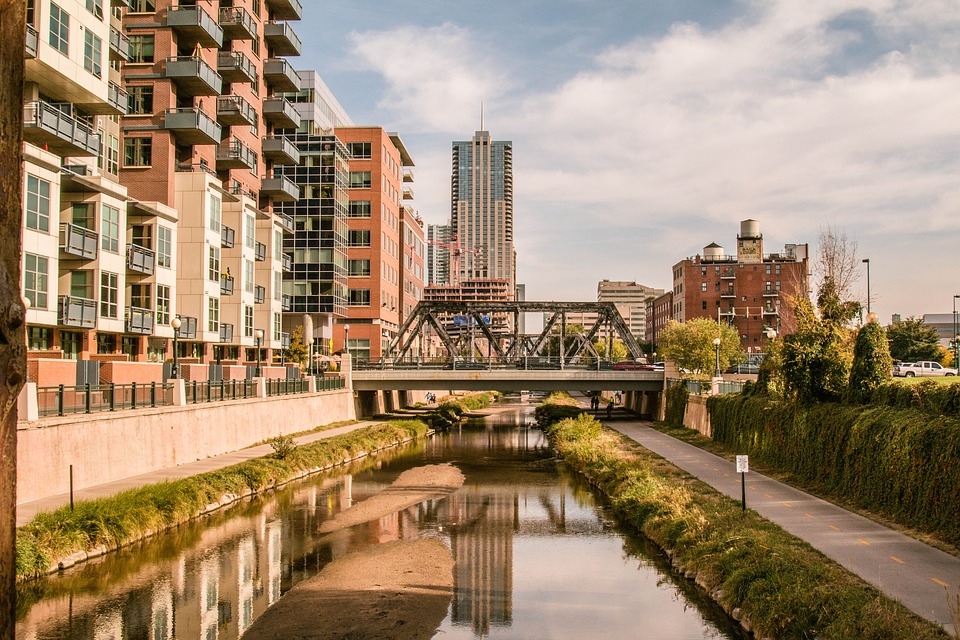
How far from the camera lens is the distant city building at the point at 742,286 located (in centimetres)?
12519

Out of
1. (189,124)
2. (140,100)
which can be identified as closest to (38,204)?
(189,124)

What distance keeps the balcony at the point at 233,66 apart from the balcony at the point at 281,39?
7635 millimetres

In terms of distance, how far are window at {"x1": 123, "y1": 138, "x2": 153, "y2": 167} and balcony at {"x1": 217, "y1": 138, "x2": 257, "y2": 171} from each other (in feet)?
23.8

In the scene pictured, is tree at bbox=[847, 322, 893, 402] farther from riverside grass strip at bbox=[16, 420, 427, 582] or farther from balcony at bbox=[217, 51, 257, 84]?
balcony at bbox=[217, 51, 257, 84]

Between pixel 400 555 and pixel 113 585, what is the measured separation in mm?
6924

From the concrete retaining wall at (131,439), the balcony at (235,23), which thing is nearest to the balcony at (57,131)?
A: the concrete retaining wall at (131,439)

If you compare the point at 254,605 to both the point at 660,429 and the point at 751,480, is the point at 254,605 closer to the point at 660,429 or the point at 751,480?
the point at 751,480

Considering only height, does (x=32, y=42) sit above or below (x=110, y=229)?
above

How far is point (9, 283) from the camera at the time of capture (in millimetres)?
4293

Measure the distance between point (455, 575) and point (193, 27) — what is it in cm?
4191

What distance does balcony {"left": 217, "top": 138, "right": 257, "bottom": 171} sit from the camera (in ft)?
183

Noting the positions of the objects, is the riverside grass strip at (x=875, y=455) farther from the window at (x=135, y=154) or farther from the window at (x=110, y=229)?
the window at (x=135, y=154)

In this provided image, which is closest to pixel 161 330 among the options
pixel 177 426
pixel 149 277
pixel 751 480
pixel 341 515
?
pixel 149 277

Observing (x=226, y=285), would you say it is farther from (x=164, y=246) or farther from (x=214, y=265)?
(x=164, y=246)
